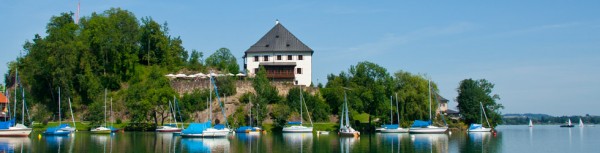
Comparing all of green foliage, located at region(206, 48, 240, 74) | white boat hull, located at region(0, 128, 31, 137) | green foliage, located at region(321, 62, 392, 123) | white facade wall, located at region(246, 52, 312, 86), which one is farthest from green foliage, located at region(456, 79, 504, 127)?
white boat hull, located at region(0, 128, 31, 137)

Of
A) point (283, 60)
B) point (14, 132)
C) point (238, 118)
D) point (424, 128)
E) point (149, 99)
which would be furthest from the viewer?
point (283, 60)

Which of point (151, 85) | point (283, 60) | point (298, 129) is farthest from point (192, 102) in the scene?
→ point (298, 129)

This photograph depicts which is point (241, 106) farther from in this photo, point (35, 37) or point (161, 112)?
point (35, 37)

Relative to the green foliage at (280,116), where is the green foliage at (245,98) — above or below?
above

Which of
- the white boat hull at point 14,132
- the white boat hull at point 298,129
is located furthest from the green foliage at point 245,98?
the white boat hull at point 14,132

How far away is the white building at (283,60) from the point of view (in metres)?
102

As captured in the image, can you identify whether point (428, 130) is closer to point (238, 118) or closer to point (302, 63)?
point (238, 118)

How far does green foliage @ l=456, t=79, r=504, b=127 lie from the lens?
9544 cm

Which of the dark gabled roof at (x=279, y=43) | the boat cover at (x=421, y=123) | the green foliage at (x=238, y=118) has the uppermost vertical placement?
the dark gabled roof at (x=279, y=43)

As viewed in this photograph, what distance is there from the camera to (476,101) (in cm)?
9550

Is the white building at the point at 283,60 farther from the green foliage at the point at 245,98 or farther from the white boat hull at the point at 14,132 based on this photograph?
the white boat hull at the point at 14,132

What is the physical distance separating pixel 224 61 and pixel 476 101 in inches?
1614

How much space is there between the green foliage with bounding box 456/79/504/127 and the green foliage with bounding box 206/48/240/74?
118ft

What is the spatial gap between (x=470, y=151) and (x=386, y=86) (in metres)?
43.6
